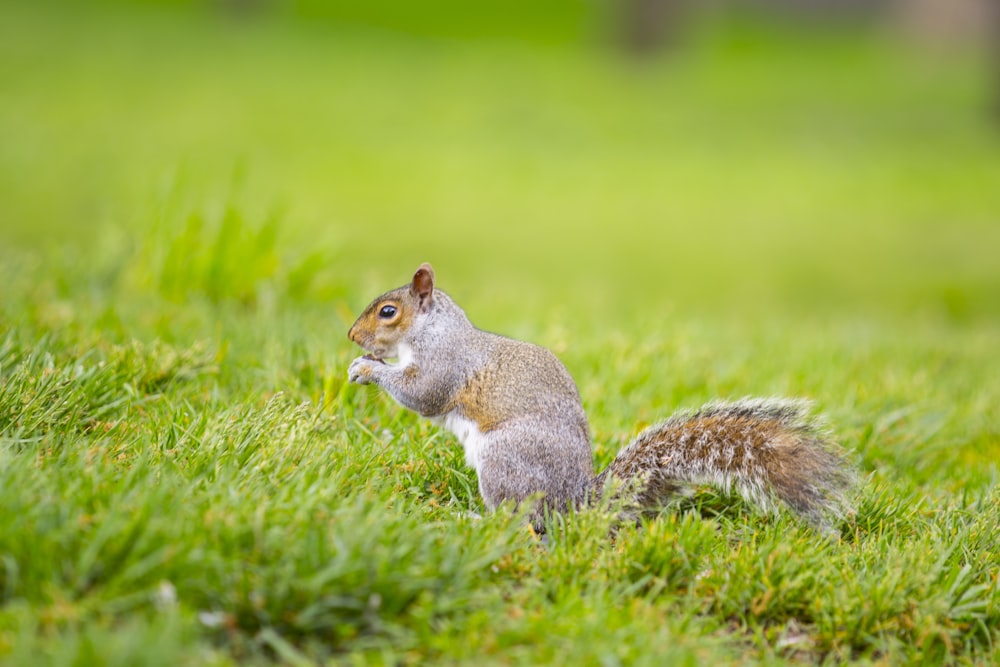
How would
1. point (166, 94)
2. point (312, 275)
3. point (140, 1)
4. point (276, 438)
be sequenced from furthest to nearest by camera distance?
1. point (140, 1)
2. point (166, 94)
3. point (312, 275)
4. point (276, 438)

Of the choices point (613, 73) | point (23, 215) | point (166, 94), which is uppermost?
point (613, 73)

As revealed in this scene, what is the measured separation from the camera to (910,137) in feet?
52.0

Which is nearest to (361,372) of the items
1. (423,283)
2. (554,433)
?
(423,283)

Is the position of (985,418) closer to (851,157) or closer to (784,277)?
(784,277)

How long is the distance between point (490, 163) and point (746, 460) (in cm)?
1010

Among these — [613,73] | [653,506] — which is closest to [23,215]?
[653,506]

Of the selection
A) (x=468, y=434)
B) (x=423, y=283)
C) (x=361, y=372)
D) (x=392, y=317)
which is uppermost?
(x=423, y=283)

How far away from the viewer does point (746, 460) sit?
280 cm

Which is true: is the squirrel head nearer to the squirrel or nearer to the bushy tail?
the squirrel

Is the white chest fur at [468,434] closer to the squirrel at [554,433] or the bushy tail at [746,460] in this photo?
the squirrel at [554,433]

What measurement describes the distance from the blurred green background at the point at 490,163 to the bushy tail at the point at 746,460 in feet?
8.82

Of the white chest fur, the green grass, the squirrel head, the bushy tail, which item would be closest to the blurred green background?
the green grass

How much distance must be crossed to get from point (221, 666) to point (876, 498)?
2.02 meters

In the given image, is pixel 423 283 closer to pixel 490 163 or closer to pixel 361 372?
pixel 361 372
